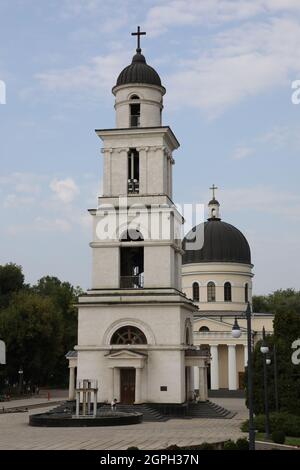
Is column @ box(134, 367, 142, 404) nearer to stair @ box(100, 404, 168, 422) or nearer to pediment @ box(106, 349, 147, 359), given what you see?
stair @ box(100, 404, 168, 422)

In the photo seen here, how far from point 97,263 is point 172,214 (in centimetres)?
564

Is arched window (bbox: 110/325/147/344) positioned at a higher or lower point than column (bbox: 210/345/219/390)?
higher

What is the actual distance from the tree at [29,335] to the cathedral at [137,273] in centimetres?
2400

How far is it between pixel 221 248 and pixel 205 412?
3414 cm

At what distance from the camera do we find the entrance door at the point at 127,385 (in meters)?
43.9

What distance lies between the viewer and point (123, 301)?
4456 centimetres

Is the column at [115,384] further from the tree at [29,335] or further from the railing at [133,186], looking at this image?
the tree at [29,335]

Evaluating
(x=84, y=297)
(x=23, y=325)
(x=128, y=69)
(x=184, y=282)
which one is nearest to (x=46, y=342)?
(x=23, y=325)

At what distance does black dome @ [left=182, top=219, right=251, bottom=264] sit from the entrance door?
34.6 meters

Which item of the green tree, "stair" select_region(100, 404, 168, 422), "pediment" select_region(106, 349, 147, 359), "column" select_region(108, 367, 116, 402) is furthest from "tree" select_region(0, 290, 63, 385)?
"stair" select_region(100, 404, 168, 422)

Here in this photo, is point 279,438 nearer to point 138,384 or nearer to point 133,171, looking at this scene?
point 138,384

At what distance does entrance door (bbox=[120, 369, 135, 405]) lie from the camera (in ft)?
144

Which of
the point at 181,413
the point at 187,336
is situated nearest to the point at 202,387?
the point at 187,336

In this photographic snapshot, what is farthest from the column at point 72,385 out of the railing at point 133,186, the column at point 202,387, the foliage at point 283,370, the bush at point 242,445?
the bush at point 242,445
